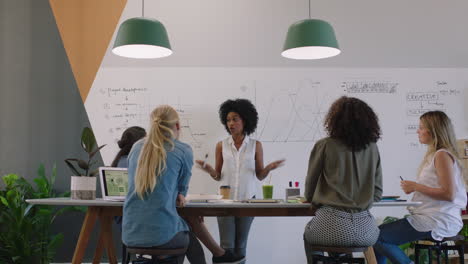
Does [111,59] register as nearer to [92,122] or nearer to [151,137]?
[92,122]

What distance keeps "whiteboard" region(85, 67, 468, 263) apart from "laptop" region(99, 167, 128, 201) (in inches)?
61.8

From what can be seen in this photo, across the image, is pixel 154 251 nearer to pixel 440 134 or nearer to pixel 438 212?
pixel 438 212

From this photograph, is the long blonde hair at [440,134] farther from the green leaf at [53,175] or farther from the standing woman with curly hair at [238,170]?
the green leaf at [53,175]

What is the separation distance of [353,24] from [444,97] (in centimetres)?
115

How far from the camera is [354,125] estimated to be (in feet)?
7.57

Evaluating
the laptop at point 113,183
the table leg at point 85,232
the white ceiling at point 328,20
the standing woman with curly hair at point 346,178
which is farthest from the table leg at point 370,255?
the white ceiling at point 328,20

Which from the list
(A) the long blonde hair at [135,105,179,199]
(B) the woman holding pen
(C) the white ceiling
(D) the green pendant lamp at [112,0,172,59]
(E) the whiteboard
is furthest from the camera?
(C) the white ceiling

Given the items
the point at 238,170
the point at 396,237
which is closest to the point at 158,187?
the point at 238,170

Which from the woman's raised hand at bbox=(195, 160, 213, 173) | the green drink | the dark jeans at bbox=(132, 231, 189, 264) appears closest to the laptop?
the dark jeans at bbox=(132, 231, 189, 264)

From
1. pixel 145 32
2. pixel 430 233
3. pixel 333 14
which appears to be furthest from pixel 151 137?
pixel 333 14

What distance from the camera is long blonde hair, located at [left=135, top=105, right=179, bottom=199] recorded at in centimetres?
225

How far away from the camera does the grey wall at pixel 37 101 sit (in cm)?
438

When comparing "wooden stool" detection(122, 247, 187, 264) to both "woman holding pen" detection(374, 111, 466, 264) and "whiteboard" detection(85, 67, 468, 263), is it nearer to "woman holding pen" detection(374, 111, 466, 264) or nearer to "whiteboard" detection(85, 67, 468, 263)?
"woman holding pen" detection(374, 111, 466, 264)

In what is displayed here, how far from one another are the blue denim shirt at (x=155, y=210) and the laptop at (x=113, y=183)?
371 millimetres
